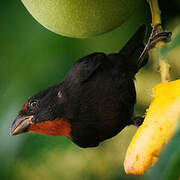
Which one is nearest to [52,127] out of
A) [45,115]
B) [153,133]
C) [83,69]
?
[45,115]

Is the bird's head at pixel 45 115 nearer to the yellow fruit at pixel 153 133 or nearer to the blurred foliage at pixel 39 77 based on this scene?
the blurred foliage at pixel 39 77

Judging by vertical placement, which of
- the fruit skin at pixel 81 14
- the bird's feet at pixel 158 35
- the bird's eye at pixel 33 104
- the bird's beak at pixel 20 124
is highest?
the fruit skin at pixel 81 14

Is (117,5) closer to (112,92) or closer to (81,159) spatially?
Result: (112,92)

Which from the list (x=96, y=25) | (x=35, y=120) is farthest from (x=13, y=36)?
(x=96, y=25)

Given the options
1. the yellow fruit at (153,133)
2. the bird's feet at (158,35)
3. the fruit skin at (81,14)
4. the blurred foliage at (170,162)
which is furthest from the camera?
the bird's feet at (158,35)

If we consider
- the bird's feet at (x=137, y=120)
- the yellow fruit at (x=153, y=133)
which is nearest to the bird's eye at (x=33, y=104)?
the bird's feet at (x=137, y=120)

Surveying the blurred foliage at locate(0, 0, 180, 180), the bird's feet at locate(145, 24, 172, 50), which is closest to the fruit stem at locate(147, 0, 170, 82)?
the bird's feet at locate(145, 24, 172, 50)
